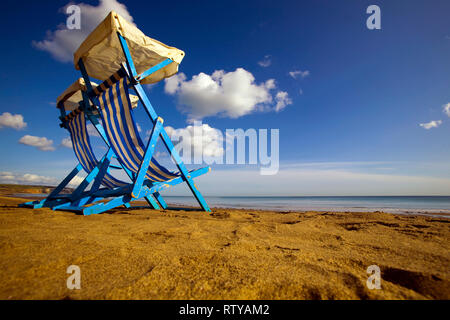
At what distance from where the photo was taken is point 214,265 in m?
1.33

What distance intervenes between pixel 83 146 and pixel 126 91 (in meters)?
2.16

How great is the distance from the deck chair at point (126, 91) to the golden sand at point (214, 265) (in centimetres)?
131

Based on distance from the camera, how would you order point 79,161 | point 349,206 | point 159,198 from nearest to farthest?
1. point 79,161
2. point 159,198
3. point 349,206

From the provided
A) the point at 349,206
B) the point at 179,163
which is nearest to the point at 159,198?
the point at 179,163

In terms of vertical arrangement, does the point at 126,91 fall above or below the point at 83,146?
above

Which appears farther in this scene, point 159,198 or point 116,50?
point 159,198

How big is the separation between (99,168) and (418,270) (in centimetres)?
504

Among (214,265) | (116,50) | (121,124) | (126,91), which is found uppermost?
(116,50)

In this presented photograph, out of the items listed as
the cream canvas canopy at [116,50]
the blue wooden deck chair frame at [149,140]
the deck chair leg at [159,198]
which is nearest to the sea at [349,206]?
the deck chair leg at [159,198]

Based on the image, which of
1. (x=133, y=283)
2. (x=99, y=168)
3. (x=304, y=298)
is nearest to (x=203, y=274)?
(x=133, y=283)

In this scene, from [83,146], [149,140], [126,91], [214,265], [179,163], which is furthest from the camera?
[83,146]

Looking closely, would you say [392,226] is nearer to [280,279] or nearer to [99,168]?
[280,279]

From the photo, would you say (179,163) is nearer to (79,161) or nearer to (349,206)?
(79,161)

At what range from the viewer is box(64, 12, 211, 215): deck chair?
3086 mm
